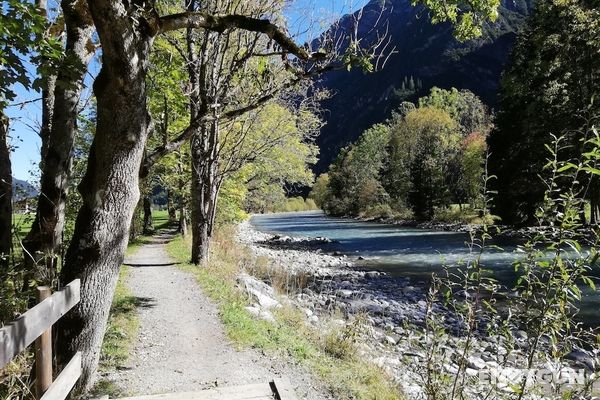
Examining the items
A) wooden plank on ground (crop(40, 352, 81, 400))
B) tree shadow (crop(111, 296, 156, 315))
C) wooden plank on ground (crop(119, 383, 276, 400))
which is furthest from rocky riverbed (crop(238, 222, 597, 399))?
wooden plank on ground (crop(40, 352, 81, 400))

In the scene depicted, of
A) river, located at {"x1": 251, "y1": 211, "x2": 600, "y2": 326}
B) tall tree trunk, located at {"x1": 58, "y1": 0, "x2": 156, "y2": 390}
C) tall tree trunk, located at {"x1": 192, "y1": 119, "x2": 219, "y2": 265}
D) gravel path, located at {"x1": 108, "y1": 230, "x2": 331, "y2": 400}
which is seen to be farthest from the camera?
tall tree trunk, located at {"x1": 192, "y1": 119, "x2": 219, "y2": 265}

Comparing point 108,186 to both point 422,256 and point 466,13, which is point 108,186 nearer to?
point 466,13

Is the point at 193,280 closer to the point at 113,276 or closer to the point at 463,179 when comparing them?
the point at 113,276

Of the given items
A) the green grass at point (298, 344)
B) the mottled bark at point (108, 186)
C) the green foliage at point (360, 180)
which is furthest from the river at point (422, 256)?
the green foliage at point (360, 180)

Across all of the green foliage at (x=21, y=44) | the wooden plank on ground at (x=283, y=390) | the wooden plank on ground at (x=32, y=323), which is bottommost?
the wooden plank on ground at (x=283, y=390)

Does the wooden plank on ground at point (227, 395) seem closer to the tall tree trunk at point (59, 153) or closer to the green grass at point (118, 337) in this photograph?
the green grass at point (118, 337)

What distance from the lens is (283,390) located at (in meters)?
5.05

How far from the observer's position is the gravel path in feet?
18.7

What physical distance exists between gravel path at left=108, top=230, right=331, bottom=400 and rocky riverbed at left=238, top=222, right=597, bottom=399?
1262 millimetres

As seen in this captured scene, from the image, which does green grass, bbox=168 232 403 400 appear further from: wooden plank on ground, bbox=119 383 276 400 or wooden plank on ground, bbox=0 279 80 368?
wooden plank on ground, bbox=0 279 80 368

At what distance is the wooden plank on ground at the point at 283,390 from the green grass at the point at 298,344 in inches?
28.1

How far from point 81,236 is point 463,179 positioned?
165 feet

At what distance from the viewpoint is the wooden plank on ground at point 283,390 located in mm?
4907

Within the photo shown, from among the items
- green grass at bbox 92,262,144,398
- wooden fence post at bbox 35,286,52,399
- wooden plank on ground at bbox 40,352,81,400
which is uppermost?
wooden fence post at bbox 35,286,52,399
